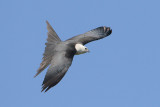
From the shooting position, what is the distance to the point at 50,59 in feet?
55.8

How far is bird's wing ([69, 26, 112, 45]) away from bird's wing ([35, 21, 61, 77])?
857mm

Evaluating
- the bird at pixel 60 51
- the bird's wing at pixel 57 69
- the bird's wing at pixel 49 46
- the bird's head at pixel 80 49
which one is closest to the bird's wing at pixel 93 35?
the bird at pixel 60 51

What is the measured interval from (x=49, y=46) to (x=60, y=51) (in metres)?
0.88

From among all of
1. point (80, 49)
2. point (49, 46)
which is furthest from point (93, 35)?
point (49, 46)

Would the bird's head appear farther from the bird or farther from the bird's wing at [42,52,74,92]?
the bird's wing at [42,52,74,92]

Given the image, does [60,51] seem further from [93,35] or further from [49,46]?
[93,35]

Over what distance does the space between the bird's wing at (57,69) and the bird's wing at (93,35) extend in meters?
2.06

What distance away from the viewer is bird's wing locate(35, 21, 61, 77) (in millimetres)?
17047

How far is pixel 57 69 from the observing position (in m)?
16.0

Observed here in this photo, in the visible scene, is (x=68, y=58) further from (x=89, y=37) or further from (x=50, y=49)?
(x=89, y=37)

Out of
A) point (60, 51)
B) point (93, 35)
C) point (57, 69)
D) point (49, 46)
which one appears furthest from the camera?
point (93, 35)

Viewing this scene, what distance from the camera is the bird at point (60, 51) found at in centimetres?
1571

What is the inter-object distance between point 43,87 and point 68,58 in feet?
6.36

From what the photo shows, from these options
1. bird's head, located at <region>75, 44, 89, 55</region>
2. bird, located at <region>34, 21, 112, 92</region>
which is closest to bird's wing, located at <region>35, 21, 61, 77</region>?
bird, located at <region>34, 21, 112, 92</region>
